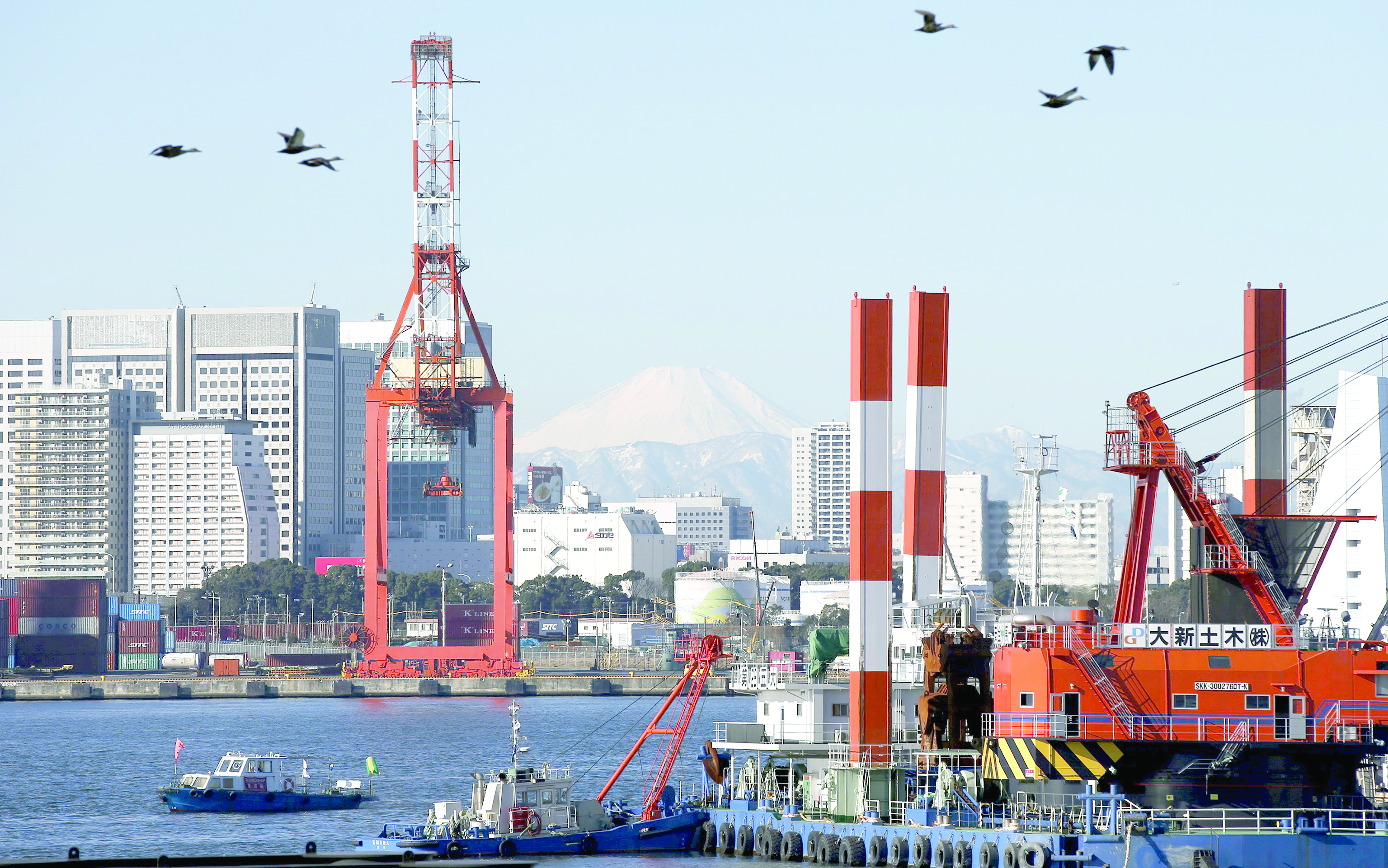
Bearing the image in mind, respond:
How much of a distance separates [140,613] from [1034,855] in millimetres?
169472

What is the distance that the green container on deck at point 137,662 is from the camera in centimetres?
18812

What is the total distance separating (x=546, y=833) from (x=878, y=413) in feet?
41.8

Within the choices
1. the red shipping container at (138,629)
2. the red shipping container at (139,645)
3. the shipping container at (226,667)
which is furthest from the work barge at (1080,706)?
the red shipping container at (138,629)

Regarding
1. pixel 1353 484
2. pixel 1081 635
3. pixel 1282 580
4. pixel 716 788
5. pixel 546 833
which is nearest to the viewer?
pixel 1081 635

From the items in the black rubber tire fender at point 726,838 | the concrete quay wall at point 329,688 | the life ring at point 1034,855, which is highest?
the life ring at point 1034,855

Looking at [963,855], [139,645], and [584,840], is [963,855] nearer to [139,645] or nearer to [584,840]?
[584,840]

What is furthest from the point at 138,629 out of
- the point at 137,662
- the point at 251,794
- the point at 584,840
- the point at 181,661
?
the point at 584,840

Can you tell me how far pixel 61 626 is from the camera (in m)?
174

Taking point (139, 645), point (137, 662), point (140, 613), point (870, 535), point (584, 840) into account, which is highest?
point (870, 535)

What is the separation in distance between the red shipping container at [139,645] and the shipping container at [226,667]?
1932cm

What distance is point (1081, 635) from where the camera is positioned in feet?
132

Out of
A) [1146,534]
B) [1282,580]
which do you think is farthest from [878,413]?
[1282,580]

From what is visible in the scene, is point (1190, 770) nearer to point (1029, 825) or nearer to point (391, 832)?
point (1029, 825)

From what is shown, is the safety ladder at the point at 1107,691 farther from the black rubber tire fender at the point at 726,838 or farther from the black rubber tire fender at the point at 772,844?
the black rubber tire fender at the point at 726,838
